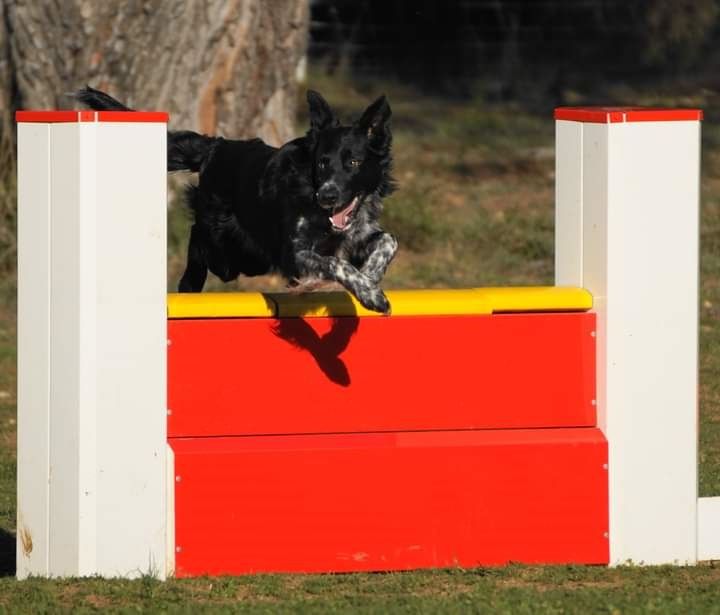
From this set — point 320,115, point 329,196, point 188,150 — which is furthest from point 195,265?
point 329,196

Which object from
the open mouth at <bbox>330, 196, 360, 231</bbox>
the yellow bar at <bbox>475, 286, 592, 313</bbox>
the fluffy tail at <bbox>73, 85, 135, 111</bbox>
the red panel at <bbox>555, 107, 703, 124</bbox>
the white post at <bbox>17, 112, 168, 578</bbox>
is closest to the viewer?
the white post at <bbox>17, 112, 168, 578</bbox>

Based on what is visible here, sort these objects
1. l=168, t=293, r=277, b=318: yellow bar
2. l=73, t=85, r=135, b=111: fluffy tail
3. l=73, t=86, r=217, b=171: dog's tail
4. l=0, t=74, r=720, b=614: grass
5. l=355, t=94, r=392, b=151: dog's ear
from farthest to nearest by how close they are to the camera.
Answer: l=73, t=86, r=217, b=171: dog's tail
l=73, t=85, r=135, b=111: fluffy tail
l=355, t=94, r=392, b=151: dog's ear
l=168, t=293, r=277, b=318: yellow bar
l=0, t=74, r=720, b=614: grass

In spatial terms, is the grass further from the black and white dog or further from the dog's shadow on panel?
the black and white dog

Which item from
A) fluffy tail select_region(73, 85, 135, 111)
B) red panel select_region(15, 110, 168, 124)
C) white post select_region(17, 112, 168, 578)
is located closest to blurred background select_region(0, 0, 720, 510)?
fluffy tail select_region(73, 85, 135, 111)

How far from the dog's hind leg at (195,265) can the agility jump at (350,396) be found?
5.88 feet

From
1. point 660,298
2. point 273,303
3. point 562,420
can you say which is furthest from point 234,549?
point 660,298

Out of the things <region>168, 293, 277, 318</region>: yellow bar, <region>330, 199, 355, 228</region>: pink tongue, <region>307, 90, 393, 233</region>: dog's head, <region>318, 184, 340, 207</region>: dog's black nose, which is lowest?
<region>168, 293, 277, 318</region>: yellow bar

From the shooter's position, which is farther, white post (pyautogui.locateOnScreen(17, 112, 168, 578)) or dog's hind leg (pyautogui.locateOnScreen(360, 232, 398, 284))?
dog's hind leg (pyautogui.locateOnScreen(360, 232, 398, 284))

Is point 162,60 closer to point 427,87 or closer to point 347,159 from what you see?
point 347,159

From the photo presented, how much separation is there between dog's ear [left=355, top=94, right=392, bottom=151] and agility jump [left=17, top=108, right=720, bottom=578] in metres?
A: 0.86

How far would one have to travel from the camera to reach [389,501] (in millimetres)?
5531

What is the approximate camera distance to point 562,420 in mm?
5676

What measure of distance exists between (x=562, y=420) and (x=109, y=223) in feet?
5.41

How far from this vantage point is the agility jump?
207 inches
